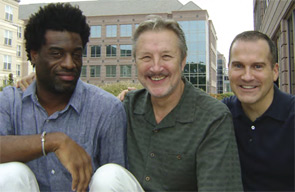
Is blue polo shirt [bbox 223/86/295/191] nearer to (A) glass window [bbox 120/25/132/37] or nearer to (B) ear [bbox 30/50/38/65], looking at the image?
(B) ear [bbox 30/50/38/65]

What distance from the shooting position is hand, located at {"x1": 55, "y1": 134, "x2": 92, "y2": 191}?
6.24 ft

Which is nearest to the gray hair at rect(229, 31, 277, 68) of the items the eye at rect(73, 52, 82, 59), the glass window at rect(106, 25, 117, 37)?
the eye at rect(73, 52, 82, 59)

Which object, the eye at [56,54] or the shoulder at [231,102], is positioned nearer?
the eye at [56,54]

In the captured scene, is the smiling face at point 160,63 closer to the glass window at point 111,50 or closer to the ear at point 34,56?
Result: the ear at point 34,56

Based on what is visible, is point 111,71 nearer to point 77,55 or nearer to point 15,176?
point 77,55

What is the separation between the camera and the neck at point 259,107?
250cm

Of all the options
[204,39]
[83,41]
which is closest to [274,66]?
[83,41]

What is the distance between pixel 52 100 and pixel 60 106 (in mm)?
95

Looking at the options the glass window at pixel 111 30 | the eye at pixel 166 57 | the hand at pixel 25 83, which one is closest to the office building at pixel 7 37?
the glass window at pixel 111 30

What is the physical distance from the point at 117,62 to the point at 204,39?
559 inches

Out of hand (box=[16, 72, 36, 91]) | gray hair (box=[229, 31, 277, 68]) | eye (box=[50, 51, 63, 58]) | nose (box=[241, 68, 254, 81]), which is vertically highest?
gray hair (box=[229, 31, 277, 68])

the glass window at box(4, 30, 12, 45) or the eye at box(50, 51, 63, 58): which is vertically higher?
the glass window at box(4, 30, 12, 45)

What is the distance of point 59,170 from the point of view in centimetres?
226

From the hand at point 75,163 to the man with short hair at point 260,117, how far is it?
136 centimetres
